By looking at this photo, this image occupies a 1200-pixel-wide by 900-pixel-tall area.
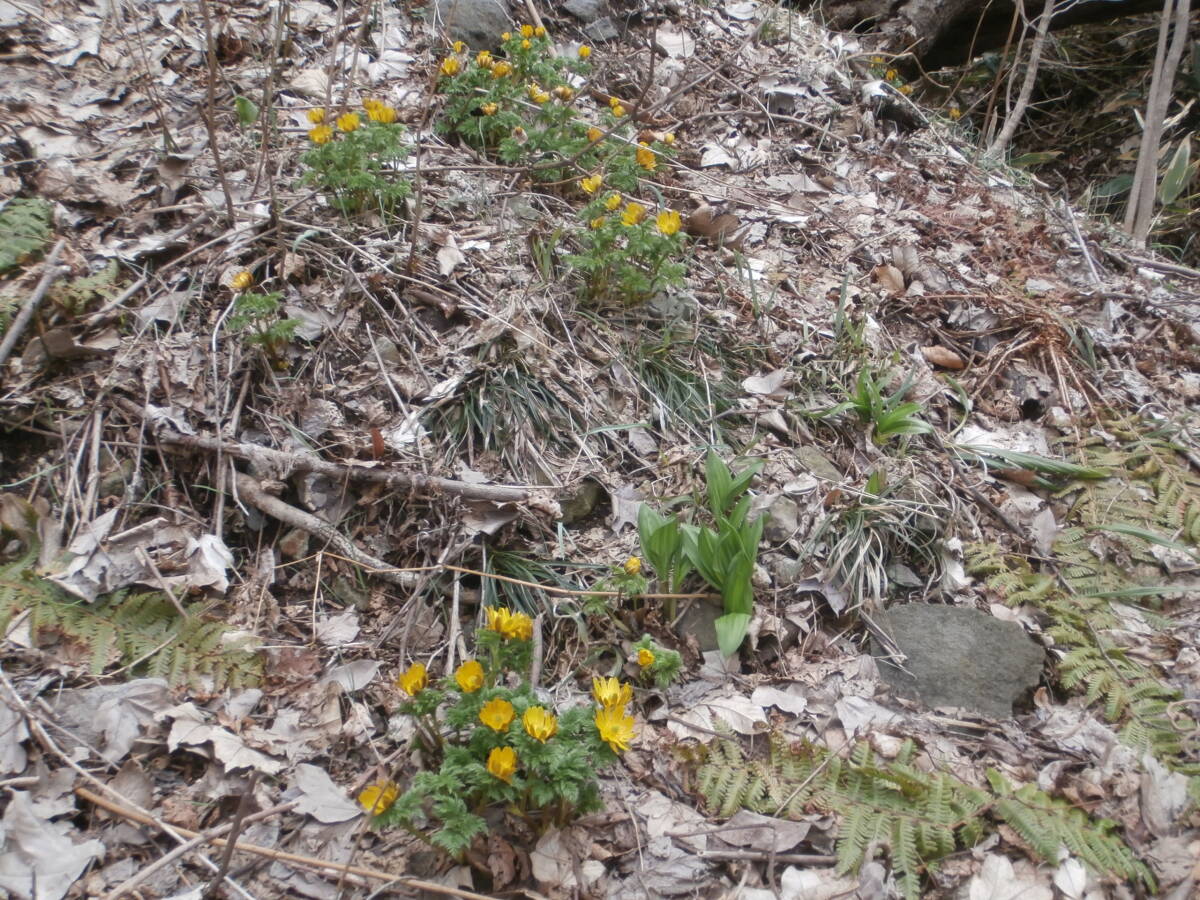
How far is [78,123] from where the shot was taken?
285cm

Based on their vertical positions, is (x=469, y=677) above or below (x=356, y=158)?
Answer: below

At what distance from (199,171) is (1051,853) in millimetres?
3177

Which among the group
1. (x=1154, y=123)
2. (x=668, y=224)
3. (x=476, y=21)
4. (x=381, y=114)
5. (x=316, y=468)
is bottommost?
(x=316, y=468)

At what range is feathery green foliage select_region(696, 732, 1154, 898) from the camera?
160 centimetres

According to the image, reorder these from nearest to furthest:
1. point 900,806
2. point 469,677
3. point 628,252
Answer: point 469,677, point 900,806, point 628,252

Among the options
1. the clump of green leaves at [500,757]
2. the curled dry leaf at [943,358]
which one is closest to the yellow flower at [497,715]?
the clump of green leaves at [500,757]

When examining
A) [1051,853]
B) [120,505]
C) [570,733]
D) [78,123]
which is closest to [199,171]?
[78,123]

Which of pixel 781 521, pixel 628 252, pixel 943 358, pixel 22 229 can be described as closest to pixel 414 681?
pixel 781 521

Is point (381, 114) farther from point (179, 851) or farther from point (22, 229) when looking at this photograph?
point (179, 851)

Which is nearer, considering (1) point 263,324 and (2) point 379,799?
(2) point 379,799

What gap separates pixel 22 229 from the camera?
2.23m

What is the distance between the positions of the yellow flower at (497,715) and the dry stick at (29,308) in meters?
1.61

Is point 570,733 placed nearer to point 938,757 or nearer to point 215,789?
point 215,789

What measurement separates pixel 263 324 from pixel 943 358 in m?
2.37
